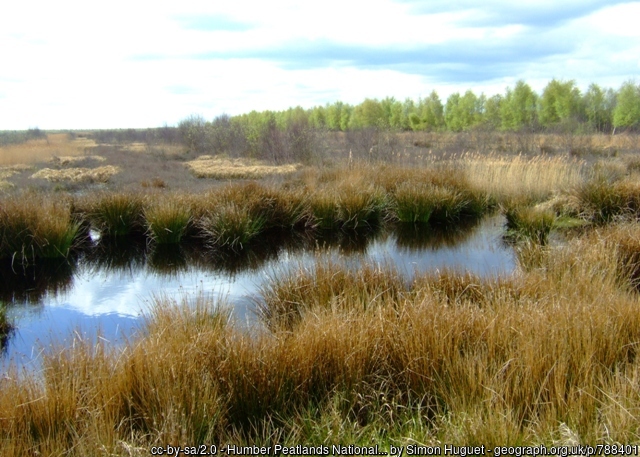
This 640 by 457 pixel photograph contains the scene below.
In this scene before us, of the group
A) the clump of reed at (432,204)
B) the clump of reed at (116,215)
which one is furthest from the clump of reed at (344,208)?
the clump of reed at (116,215)

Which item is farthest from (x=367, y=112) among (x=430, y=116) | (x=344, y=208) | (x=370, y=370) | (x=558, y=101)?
(x=370, y=370)

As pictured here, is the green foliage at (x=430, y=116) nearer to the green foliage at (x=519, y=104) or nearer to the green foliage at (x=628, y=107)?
the green foliage at (x=519, y=104)

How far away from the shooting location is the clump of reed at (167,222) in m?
9.59

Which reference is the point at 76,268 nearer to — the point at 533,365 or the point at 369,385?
the point at 369,385

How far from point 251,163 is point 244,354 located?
20054mm

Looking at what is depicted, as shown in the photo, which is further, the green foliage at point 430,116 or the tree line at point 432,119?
the green foliage at point 430,116

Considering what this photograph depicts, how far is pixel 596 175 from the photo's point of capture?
11141mm

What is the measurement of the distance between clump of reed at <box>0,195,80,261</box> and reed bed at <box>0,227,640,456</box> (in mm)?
5681

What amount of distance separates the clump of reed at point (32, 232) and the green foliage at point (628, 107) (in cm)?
3702

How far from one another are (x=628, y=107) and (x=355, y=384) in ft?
133

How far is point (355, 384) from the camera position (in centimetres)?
335

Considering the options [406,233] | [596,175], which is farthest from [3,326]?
[596,175]

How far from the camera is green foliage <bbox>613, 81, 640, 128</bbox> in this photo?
1430 inches

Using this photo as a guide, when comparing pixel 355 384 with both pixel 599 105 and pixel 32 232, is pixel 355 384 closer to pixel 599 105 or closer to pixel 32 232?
pixel 32 232
